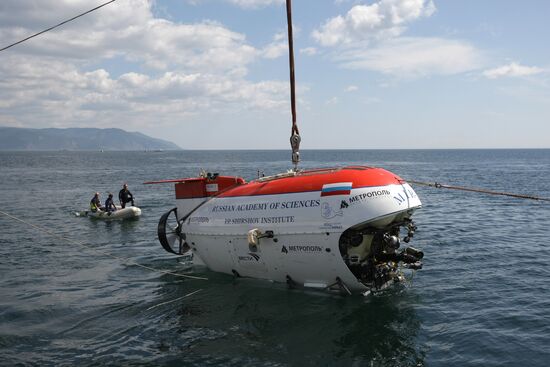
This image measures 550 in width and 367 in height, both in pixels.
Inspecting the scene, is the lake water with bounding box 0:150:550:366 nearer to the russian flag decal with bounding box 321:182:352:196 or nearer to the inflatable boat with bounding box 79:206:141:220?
the russian flag decal with bounding box 321:182:352:196

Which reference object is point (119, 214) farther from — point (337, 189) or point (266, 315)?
point (337, 189)

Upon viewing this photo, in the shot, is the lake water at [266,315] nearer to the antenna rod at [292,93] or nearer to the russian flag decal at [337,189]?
the russian flag decal at [337,189]

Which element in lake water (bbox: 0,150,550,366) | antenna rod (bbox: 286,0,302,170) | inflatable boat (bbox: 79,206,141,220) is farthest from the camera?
inflatable boat (bbox: 79,206,141,220)

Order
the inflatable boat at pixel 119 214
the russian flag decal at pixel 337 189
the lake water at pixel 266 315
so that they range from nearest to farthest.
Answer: the lake water at pixel 266 315
the russian flag decal at pixel 337 189
the inflatable boat at pixel 119 214

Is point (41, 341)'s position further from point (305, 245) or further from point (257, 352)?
point (305, 245)

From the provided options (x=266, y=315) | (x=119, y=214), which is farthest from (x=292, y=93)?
(x=119, y=214)

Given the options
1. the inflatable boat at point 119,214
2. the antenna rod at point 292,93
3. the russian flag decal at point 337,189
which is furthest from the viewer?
the inflatable boat at point 119,214

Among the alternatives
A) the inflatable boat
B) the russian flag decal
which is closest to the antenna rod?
the russian flag decal

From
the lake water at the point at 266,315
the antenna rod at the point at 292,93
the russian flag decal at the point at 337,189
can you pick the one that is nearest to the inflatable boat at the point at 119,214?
the lake water at the point at 266,315

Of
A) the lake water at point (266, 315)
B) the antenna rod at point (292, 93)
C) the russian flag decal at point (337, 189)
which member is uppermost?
the antenna rod at point (292, 93)

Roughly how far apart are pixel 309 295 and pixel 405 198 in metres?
3.45

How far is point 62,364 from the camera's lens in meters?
9.12

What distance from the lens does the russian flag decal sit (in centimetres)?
1045

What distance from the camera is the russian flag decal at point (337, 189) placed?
412 inches
